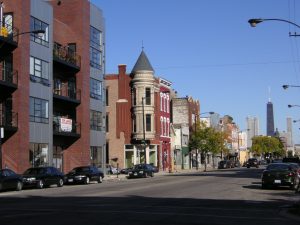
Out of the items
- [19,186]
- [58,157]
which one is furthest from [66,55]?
[19,186]

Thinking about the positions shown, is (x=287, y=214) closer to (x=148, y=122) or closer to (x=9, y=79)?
(x=9, y=79)

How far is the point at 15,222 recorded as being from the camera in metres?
14.6

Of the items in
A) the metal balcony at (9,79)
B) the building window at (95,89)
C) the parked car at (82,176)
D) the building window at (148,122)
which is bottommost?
the parked car at (82,176)

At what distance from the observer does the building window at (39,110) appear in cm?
4594

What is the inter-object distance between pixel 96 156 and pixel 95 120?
384cm

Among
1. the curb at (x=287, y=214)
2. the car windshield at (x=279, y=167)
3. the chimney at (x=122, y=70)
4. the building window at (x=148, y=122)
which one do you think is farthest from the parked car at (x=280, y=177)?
the chimney at (x=122, y=70)

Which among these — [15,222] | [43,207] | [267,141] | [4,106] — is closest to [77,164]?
[4,106]

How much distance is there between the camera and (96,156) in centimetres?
5900

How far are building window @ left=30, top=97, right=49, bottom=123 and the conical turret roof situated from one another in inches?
1065

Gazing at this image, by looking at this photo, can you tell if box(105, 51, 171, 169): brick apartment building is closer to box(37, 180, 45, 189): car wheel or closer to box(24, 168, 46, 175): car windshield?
box(24, 168, 46, 175): car windshield

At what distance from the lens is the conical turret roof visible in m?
73.7

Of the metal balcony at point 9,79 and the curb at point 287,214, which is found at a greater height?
the metal balcony at point 9,79

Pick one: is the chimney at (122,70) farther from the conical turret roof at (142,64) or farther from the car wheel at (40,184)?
the car wheel at (40,184)

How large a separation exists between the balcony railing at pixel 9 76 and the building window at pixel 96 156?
53.1 ft
